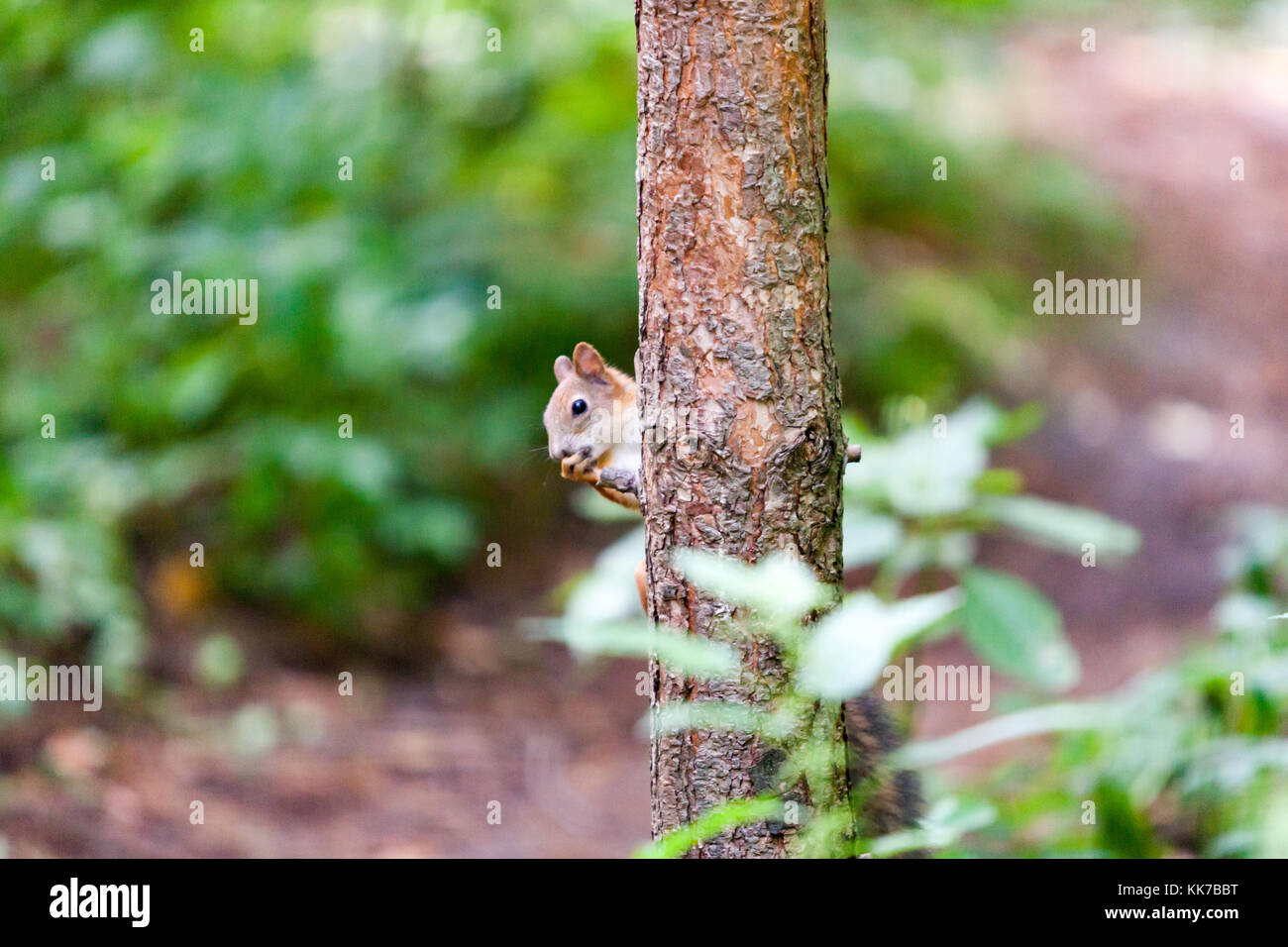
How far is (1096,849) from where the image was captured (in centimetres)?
294

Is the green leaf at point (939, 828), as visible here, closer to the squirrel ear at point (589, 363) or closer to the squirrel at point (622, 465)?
the squirrel at point (622, 465)

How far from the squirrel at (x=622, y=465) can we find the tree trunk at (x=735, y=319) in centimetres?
30

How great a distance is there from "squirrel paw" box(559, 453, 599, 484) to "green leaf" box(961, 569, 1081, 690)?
1075 millimetres

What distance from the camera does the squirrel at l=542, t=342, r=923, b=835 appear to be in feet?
7.91

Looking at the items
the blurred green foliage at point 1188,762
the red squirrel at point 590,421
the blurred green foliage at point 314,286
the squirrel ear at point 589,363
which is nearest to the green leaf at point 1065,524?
the blurred green foliage at point 1188,762

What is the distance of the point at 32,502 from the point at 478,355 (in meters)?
2.29

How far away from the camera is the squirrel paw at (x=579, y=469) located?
8.77ft

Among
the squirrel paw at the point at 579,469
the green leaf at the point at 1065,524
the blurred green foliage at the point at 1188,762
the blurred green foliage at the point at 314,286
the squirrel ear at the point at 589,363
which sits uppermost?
the blurred green foliage at the point at 314,286

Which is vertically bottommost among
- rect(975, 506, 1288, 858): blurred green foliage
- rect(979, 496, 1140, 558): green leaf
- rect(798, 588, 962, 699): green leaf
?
rect(975, 506, 1288, 858): blurred green foliage

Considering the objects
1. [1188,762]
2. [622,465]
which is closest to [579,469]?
[622,465]

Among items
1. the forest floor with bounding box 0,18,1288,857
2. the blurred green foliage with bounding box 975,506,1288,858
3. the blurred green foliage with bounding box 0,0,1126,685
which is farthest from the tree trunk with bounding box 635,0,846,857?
the blurred green foliage with bounding box 0,0,1126,685

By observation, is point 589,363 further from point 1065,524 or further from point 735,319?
point 1065,524

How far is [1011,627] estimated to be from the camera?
2963mm

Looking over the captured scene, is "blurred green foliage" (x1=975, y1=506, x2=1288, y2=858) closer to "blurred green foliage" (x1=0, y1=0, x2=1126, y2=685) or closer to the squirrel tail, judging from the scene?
the squirrel tail
